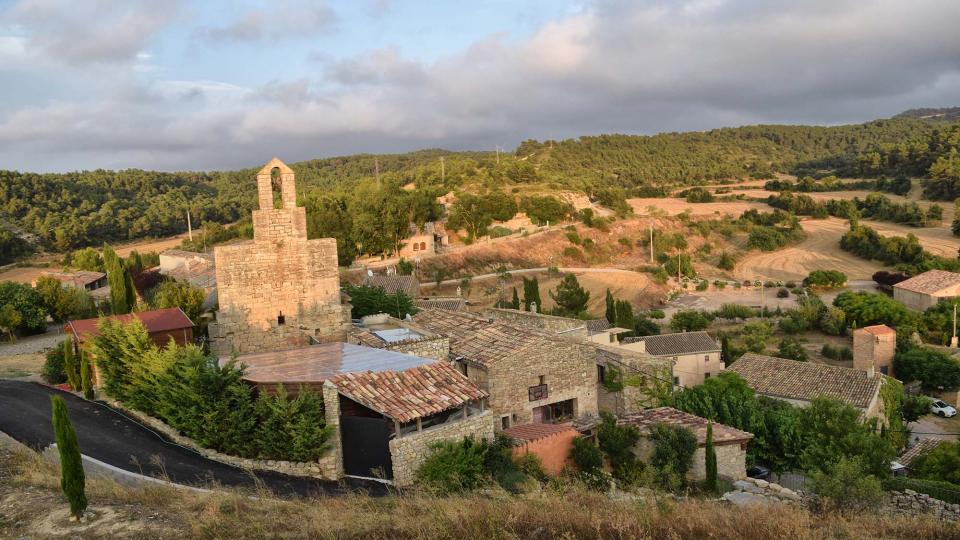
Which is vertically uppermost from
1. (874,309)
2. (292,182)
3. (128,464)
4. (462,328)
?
(292,182)

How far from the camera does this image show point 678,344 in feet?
96.3

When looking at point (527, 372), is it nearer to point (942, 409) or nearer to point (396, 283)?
point (942, 409)

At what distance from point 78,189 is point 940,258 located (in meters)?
86.8

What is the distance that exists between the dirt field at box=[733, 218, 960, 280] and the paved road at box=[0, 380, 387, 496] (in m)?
56.6

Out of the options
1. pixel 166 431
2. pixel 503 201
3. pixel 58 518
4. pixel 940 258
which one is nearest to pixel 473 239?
pixel 503 201

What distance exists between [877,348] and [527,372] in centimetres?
2314

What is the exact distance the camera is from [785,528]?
7570 mm

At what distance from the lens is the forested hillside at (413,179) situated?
188ft

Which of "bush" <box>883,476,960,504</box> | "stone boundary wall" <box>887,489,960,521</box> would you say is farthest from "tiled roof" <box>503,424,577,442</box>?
"bush" <box>883,476,960,504</box>

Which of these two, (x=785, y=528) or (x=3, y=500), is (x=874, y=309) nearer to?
(x=785, y=528)

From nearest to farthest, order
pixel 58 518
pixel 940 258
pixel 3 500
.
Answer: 1. pixel 58 518
2. pixel 3 500
3. pixel 940 258

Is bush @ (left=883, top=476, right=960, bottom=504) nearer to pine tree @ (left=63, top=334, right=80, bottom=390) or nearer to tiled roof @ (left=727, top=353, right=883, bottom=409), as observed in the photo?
tiled roof @ (left=727, top=353, right=883, bottom=409)

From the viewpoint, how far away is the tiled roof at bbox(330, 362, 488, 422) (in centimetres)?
1154

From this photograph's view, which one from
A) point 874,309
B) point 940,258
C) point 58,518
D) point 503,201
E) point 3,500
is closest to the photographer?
point 58,518
